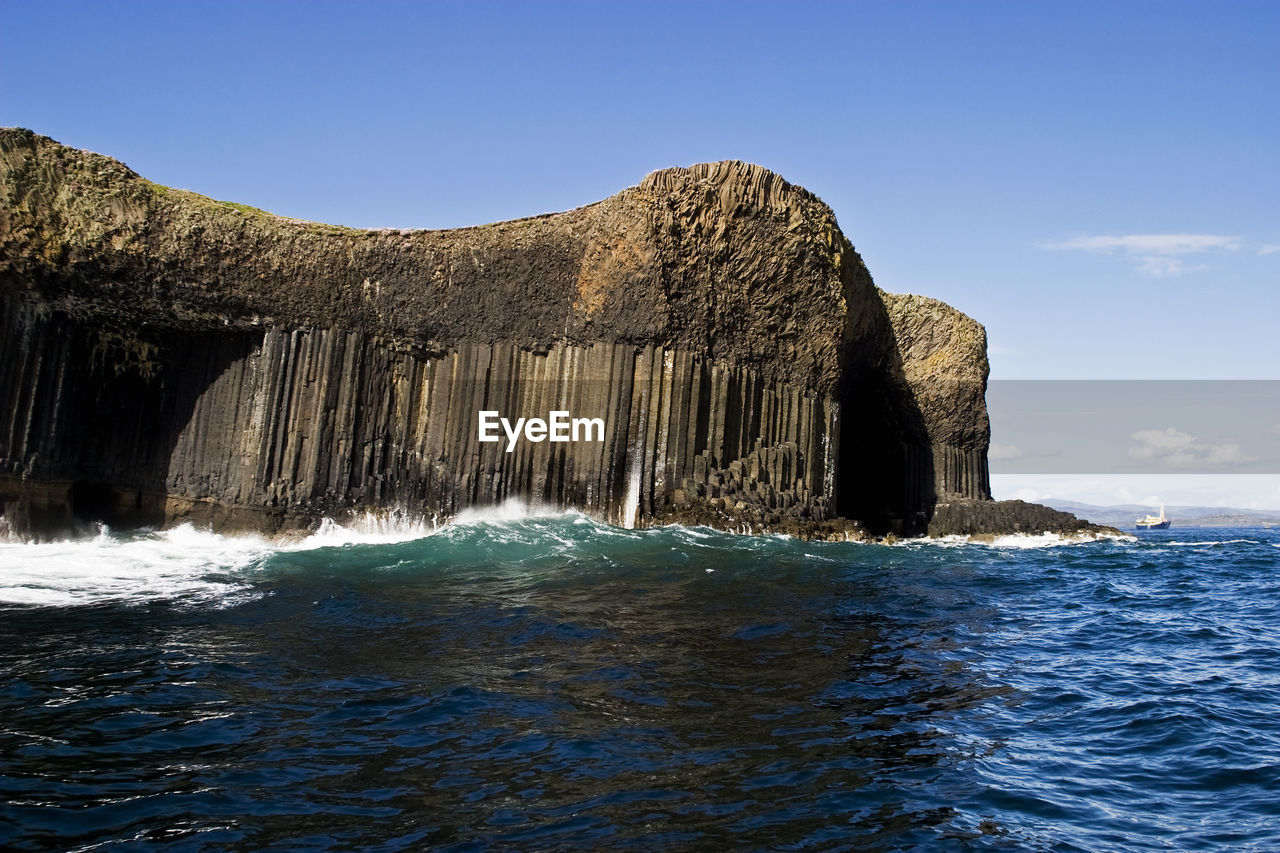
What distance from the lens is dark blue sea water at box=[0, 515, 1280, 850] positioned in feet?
17.9

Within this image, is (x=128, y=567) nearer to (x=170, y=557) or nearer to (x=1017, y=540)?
(x=170, y=557)

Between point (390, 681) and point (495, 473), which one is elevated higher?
point (495, 473)

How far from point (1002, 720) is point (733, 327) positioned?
12.8 meters

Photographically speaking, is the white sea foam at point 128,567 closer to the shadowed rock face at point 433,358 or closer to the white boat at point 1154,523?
the shadowed rock face at point 433,358

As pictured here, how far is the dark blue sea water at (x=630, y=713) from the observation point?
215 inches

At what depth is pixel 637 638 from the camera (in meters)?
9.67

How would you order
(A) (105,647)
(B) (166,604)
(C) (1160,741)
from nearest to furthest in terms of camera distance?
(C) (1160,741), (A) (105,647), (B) (166,604)

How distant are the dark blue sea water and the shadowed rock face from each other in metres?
5.23

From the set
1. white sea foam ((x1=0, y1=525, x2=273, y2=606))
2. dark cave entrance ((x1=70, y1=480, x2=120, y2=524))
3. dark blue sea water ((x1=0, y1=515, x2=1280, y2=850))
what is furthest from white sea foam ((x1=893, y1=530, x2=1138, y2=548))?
dark cave entrance ((x1=70, y1=480, x2=120, y2=524))

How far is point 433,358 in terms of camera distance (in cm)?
1948

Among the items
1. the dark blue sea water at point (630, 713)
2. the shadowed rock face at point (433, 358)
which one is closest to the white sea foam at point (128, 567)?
the dark blue sea water at point (630, 713)

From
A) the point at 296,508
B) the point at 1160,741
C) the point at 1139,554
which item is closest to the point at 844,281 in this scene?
the point at 1139,554

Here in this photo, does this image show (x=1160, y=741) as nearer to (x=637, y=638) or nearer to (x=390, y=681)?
(x=637, y=638)

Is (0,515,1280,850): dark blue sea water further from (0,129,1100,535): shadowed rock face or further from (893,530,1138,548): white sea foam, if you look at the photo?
(893,530,1138,548): white sea foam
